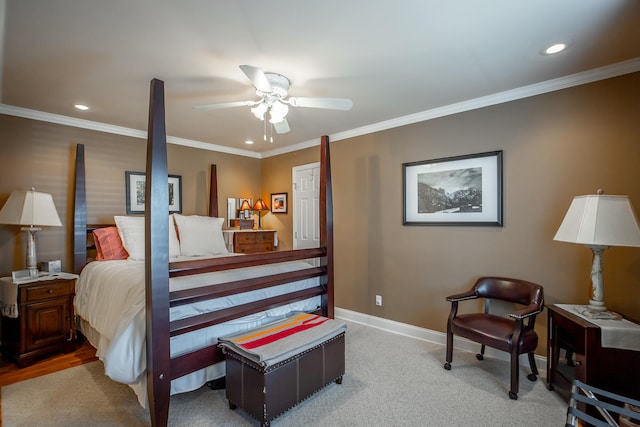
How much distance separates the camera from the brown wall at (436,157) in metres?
2.38

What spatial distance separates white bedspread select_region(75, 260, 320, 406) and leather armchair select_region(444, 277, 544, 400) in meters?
1.39

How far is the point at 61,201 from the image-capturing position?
3.36m

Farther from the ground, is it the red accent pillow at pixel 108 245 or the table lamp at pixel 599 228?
the table lamp at pixel 599 228

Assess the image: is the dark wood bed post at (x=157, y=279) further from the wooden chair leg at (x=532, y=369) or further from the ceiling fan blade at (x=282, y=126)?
the wooden chair leg at (x=532, y=369)

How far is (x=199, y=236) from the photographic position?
3.62 m

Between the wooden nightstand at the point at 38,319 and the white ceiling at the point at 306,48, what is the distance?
5.82 ft

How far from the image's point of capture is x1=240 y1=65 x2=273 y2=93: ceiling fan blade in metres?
1.83

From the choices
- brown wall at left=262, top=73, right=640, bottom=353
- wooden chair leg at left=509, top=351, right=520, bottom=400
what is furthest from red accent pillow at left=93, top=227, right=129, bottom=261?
wooden chair leg at left=509, top=351, right=520, bottom=400

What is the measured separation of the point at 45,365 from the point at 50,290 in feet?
2.20

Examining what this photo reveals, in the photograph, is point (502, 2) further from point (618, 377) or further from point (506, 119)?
point (618, 377)

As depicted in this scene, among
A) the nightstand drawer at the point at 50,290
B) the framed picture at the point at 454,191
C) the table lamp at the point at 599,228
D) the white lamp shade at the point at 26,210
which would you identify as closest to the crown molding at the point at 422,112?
the framed picture at the point at 454,191

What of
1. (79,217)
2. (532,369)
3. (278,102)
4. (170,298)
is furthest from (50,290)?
(532,369)

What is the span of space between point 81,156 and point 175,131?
3.50 feet

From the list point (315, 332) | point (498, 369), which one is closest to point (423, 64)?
point (315, 332)
